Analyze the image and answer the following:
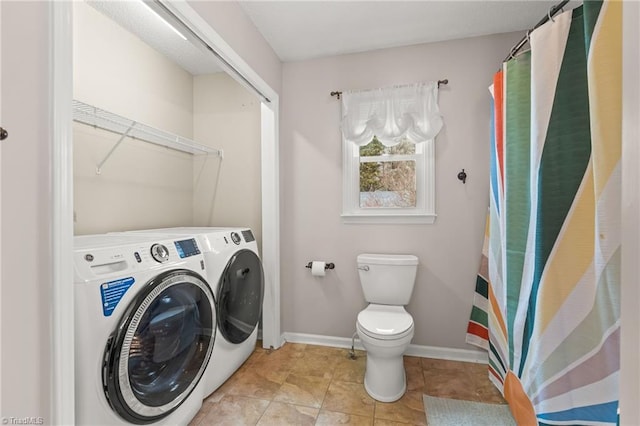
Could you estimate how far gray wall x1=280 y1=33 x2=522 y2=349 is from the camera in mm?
1989

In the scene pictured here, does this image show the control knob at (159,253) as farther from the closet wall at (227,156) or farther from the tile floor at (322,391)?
the closet wall at (227,156)

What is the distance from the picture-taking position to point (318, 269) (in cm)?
216

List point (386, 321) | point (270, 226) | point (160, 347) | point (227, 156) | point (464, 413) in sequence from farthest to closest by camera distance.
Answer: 1. point (227, 156)
2. point (270, 226)
3. point (386, 321)
4. point (464, 413)
5. point (160, 347)

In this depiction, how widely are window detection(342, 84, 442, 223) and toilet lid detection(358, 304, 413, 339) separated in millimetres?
653

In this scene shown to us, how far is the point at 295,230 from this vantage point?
7.52ft

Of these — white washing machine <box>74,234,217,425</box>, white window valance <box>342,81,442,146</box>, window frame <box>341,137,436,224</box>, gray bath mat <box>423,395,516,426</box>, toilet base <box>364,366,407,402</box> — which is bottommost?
gray bath mat <box>423,395,516,426</box>

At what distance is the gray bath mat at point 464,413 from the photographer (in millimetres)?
1426

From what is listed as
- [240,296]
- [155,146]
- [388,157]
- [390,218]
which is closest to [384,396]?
[240,296]

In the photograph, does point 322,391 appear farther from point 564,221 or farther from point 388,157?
point 388,157

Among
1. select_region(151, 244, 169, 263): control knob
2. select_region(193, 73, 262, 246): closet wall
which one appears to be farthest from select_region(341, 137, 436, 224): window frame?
select_region(151, 244, 169, 263): control knob

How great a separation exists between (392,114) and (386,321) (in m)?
1.45

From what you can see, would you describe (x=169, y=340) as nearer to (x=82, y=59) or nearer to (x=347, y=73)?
(x=82, y=59)

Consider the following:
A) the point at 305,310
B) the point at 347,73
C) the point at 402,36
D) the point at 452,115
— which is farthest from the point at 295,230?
the point at 402,36

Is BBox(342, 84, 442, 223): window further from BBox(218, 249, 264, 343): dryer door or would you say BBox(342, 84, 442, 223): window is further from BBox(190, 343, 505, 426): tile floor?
BBox(190, 343, 505, 426): tile floor
